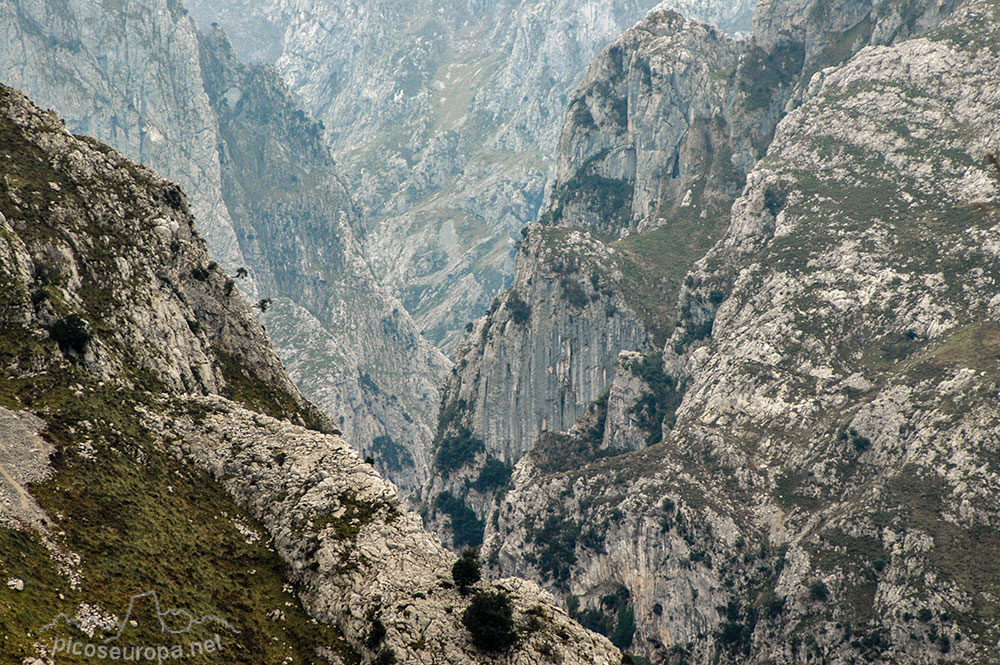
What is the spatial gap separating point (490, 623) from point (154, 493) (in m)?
33.6

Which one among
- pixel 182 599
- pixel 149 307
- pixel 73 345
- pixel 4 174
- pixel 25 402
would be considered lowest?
pixel 182 599

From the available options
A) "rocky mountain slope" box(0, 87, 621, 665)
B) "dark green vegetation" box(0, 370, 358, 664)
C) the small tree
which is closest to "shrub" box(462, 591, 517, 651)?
"rocky mountain slope" box(0, 87, 621, 665)

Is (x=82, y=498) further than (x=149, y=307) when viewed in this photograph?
No

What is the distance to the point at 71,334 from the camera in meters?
104

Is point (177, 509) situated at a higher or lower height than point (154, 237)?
lower

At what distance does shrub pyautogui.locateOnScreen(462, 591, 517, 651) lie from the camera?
88.4 meters

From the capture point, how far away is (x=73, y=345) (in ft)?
343

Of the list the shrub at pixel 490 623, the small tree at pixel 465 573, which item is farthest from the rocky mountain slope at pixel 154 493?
Answer: the shrub at pixel 490 623

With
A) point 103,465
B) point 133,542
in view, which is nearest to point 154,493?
point 103,465

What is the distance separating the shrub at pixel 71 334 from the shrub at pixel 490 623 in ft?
160

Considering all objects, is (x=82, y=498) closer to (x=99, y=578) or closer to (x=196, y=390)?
(x=99, y=578)

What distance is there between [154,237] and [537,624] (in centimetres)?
7498

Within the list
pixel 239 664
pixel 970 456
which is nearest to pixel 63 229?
pixel 239 664

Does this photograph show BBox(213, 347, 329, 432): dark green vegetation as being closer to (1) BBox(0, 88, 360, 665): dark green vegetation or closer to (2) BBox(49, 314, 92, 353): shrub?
(1) BBox(0, 88, 360, 665): dark green vegetation
